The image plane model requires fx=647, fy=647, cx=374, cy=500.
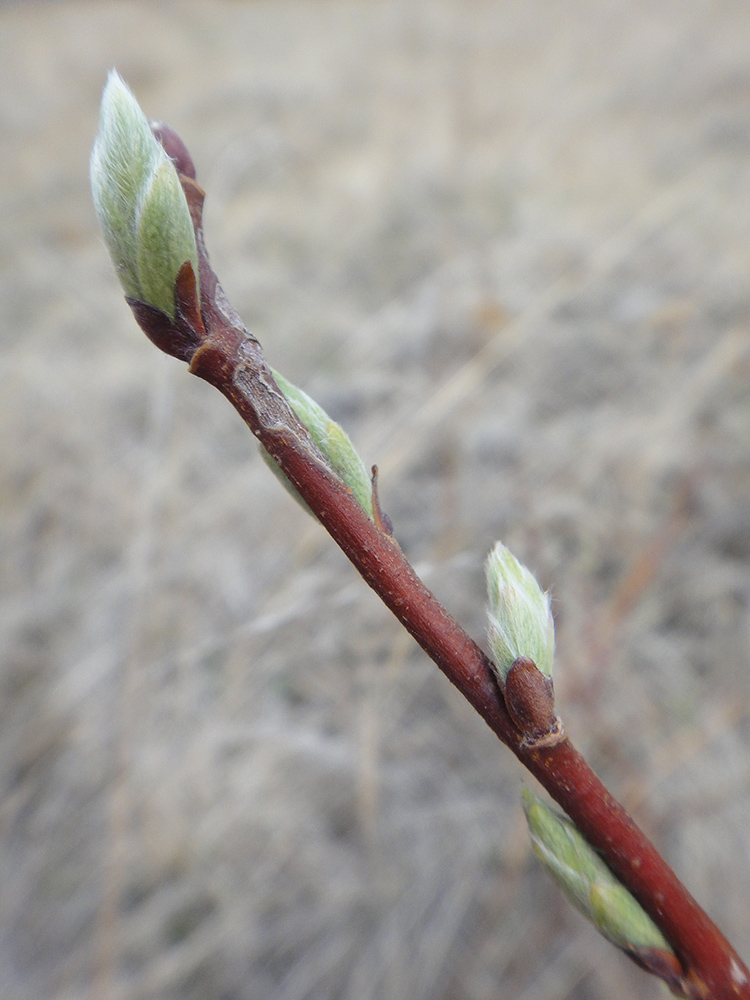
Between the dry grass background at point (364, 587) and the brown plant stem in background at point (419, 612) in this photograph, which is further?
the dry grass background at point (364, 587)

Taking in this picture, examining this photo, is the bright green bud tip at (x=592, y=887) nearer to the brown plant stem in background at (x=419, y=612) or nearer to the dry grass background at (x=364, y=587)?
the brown plant stem in background at (x=419, y=612)

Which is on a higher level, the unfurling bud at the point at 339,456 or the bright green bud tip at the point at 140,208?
the bright green bud tip at the point at 140,208

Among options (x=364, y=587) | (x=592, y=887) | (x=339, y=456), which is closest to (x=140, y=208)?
(x=339, y=456)

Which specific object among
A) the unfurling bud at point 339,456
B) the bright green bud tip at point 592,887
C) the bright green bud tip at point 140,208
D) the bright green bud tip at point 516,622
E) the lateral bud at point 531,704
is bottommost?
the bright green bud tip at point 592,887

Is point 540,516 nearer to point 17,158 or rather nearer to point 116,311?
point 116,311

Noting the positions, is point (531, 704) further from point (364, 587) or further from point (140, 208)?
point (364, 587)

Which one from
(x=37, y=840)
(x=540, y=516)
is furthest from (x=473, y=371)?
(x=37, y=840)

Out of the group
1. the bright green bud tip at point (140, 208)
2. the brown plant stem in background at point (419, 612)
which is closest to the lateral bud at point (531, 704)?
the brown plant stem in background at point (419, 612)
